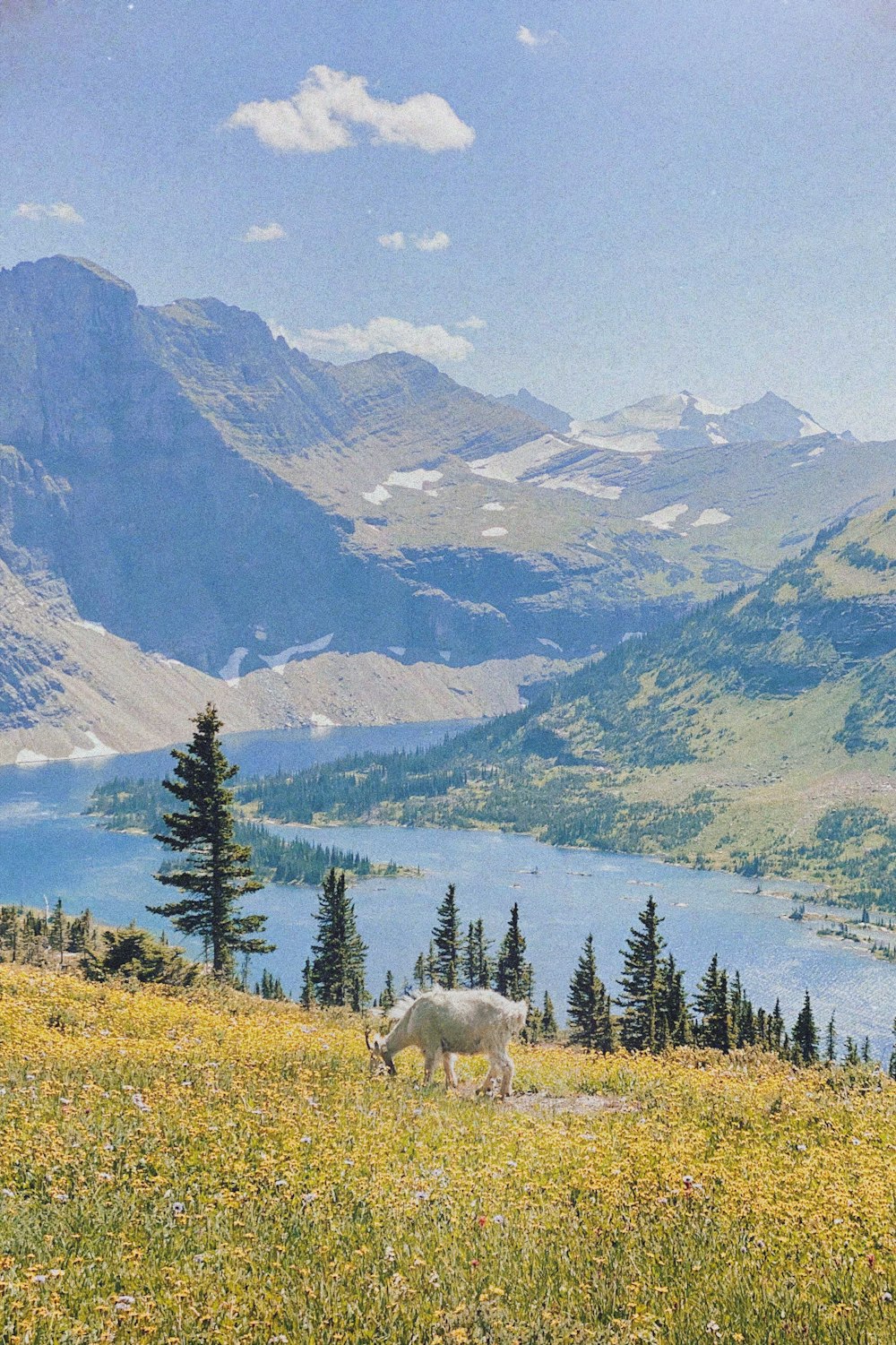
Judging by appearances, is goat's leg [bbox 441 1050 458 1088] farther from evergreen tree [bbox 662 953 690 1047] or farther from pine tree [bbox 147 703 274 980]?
evergreen tree [bbox 662 953 690 1047]

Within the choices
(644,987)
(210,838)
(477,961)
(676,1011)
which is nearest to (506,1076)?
(210,838)

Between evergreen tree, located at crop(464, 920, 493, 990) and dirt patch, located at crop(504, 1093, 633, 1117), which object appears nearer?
dirt patch, located at crop(504, 1093, 633, 1117)

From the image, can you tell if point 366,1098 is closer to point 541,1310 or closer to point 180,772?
point 541,1310

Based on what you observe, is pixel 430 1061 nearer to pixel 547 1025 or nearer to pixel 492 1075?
pixel 492 1075

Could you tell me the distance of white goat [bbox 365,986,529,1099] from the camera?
68.2 feet

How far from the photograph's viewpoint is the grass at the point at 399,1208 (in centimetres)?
827

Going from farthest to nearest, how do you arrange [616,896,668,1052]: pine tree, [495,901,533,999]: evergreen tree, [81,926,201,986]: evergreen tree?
[495,901,533,999]: evergreen tree < [616,896,668,1052]: pine tree < [81,926,201,986]: evergreen tree

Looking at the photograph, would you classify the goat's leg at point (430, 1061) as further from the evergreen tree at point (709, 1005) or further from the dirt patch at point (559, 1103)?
the evergreen tree at point (709, 1005)

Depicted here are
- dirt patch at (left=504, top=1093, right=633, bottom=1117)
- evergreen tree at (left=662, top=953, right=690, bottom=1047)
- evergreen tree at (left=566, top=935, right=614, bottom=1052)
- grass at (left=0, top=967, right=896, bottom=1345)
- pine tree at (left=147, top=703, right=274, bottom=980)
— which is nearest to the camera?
grass at (left=0, top=967, right=896, bottom=1345)

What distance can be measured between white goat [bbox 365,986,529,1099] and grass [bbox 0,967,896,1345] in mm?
2716

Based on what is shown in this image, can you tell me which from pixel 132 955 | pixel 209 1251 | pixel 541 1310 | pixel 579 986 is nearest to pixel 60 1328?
pixel 209 1251

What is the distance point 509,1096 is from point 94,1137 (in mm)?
10924

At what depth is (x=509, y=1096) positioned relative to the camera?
20.6 meters

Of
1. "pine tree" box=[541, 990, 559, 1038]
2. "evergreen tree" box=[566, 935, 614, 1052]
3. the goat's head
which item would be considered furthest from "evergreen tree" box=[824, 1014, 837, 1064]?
the goat's head
